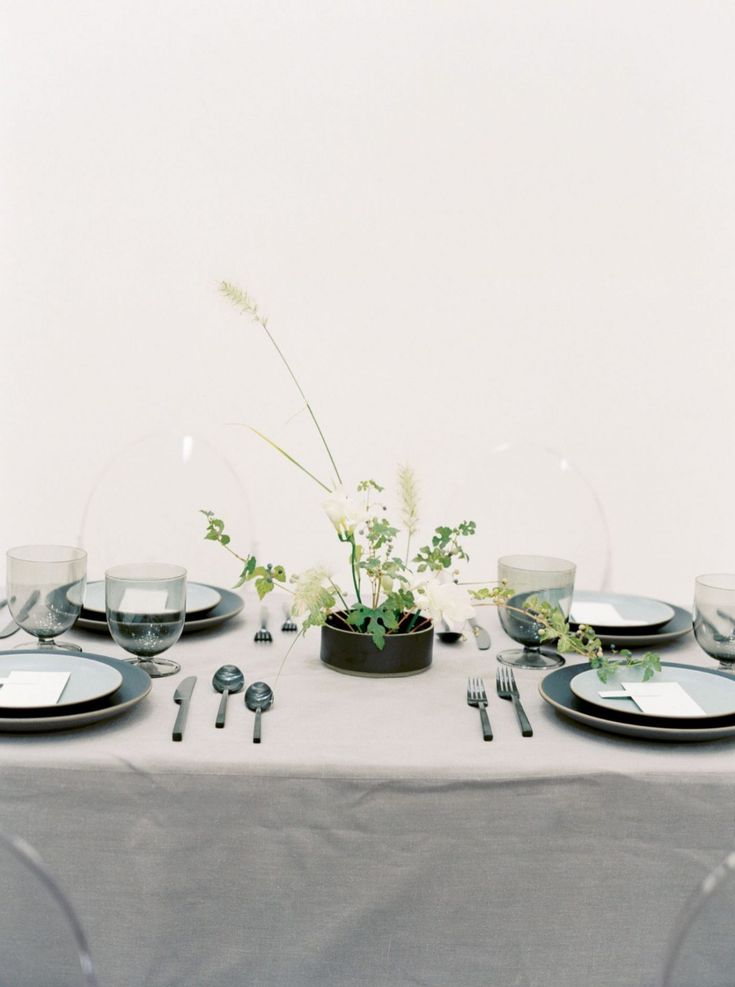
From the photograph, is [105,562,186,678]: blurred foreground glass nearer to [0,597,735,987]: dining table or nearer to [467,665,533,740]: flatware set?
[0,597,735,987]: dining table

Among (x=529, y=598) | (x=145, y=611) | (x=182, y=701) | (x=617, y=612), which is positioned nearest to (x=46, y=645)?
(x=145, y=611)

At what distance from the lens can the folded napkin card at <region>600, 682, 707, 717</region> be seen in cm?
125

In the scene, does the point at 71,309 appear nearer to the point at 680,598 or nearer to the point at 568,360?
the point at 568,360

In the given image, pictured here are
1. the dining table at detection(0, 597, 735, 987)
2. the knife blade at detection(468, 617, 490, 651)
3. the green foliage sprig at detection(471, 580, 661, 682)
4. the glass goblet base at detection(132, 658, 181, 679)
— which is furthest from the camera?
the knife blade at detection(468, 617, 490, 651)

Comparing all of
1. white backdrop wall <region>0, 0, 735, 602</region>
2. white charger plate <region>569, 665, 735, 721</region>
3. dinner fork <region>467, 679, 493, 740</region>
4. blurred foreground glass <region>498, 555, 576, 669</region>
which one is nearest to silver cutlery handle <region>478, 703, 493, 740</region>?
dinner fork <region>467, 679, 493, 740</region>

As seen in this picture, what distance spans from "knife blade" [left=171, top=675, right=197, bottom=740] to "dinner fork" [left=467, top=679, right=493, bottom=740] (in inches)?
13.5

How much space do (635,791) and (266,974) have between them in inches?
16.9

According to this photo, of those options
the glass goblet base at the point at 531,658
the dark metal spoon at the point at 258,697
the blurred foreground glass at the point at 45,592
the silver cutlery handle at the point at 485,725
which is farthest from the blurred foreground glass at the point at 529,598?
the blurred foreground glass at the point at 45,592

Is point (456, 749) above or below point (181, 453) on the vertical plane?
below

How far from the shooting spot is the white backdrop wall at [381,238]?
3.38 meters

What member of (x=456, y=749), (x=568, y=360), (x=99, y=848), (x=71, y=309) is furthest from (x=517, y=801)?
(x=71, y=309)

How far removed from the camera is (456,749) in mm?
1179

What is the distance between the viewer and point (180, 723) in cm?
121

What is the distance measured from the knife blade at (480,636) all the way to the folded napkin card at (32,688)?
626 millimetres
